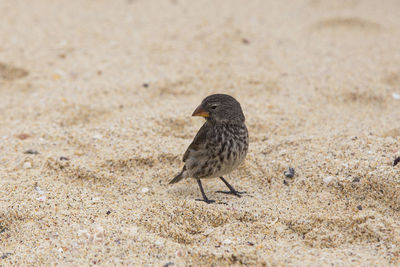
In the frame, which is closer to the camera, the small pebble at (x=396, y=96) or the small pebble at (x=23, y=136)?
A: the small pebble at (x=23, y=136)

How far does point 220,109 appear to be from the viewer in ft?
12.7

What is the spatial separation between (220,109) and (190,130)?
107 centimetres

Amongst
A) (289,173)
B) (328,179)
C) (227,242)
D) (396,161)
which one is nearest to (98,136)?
(289,173)

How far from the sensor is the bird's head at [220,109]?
387 centimetres

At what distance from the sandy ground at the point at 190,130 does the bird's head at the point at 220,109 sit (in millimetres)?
655

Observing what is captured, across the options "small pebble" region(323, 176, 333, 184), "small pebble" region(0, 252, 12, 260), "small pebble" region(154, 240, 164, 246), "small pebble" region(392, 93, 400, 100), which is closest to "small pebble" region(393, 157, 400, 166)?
"small pebble" region(323, 176, 333, 184)

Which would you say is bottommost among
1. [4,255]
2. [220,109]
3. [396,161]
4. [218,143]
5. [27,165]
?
[4,255]

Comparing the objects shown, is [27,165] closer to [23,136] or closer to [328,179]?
[23,136]

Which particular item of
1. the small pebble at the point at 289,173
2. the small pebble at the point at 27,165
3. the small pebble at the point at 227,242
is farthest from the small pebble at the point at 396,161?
the small pebble at the point at 27,165

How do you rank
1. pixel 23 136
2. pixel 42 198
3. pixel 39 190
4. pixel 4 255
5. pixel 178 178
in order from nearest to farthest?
pixel 4 255 < pixel 42 198 < pixel 39 190 < pixel 178 178 < pixel 23 136

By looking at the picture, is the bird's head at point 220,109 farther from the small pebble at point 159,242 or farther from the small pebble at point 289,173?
the small pebble at point 159,242

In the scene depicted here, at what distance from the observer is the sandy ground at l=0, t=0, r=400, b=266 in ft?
10.7

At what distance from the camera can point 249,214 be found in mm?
3555

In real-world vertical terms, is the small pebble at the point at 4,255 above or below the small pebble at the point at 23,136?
below
